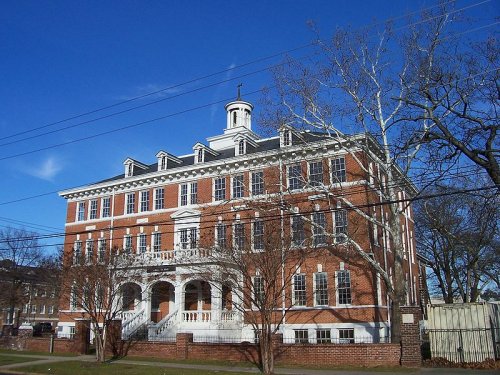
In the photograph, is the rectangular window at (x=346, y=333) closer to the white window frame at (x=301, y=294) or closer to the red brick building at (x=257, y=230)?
the red brick building at (x=257, y=230)

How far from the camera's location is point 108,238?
42281 mm

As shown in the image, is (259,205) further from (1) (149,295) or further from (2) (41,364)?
(2) (41,364)

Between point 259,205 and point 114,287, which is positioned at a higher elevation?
point 259,205

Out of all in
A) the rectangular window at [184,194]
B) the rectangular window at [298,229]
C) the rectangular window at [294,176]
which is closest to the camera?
the rectangular window at [298,229]

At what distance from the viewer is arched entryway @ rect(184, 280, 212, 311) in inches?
1393

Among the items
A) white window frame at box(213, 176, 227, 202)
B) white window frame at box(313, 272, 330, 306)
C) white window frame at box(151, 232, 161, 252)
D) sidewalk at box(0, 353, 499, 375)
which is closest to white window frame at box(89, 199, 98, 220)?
white window frame at box(151, 232, 161, 252)

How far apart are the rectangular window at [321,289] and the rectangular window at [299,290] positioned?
0.78 metres

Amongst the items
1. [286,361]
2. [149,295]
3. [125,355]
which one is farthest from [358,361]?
[149,295]

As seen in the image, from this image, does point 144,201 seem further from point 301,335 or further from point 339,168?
point 301,335

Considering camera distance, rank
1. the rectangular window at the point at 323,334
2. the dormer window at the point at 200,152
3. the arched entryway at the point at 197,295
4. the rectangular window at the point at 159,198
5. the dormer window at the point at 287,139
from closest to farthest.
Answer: the rectangular window at the point at 323,334
the dormer window at the point at 287,139
the arched entryway at the point at 197,295
the dormer window at the point at 200,152
the rectangular window at the point at 159,198

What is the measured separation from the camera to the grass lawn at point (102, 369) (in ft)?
64.7

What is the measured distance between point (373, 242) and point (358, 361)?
35.9ft

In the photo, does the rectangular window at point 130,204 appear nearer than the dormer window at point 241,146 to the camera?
No

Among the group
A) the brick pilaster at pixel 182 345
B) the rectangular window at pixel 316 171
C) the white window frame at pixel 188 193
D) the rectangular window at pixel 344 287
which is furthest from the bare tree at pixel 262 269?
the white window frame at pixel 188 193
